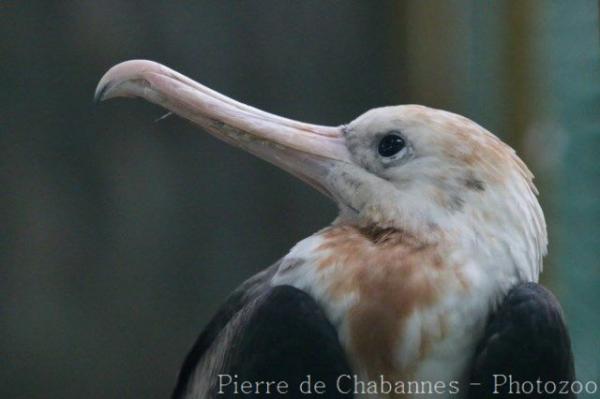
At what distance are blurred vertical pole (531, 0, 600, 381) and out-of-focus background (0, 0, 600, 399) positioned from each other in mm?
519

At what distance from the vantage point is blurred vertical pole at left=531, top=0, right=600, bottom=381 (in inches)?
86.0

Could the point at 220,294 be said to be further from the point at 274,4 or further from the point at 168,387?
the point at 274,4

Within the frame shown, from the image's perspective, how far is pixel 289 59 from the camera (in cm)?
296

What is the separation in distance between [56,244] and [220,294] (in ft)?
1.39

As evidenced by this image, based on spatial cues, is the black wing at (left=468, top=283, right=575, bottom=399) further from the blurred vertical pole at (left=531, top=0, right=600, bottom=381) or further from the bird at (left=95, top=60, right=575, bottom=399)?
the blurred vertical pole at (left=531, top=0, right=600, bottom=381)

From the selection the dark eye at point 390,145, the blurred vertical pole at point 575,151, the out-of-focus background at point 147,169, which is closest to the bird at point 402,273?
the dark eye at point 390,145

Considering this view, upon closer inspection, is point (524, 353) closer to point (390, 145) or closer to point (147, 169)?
point (390, 145)

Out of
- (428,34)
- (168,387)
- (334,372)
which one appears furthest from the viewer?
(168,387)

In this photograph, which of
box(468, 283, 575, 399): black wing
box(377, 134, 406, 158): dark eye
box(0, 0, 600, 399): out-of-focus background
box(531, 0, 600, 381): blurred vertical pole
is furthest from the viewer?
box(0, 0, 600, 399): out-of-focus background

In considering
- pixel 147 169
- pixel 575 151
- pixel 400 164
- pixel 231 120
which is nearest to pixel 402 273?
pixel 400 164

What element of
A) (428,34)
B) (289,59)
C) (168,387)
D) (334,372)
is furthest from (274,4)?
(334,372)

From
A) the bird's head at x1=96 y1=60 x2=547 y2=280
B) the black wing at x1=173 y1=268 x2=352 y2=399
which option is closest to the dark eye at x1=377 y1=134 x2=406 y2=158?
the bird's head at x1=96 y1=60 x2=547 y2=280

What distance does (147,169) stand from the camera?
300cm

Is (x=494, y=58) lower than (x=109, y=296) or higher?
higher
